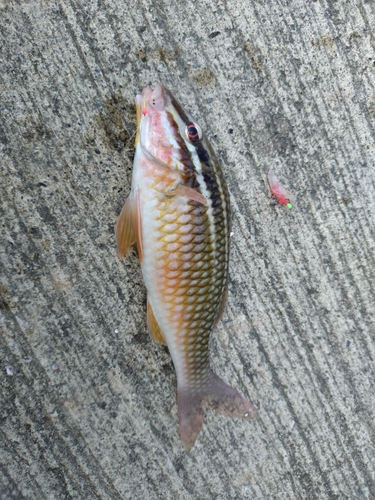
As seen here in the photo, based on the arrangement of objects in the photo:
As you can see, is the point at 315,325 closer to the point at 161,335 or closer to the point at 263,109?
the point at 161,335

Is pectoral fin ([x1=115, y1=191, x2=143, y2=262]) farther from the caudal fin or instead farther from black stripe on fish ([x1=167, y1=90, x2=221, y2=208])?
the caudal fin

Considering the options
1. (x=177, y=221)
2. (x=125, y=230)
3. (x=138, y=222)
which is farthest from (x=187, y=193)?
(x=125, y=230)

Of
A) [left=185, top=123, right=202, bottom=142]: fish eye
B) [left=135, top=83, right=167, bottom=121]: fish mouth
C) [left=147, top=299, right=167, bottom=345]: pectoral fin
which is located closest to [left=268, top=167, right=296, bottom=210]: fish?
[left=185, top=123, right=202, bottom=142]: fish eye

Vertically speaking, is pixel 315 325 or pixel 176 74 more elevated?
pixel 176 74

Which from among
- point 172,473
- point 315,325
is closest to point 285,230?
point 315,325

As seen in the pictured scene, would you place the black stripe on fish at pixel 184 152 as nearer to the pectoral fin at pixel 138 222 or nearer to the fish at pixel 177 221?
the fish at pixel 177 221

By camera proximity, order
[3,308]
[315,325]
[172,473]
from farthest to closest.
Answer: [315,325], [172,473], [3,308]

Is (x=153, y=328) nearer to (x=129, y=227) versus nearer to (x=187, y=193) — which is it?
(x=129, y=227)
